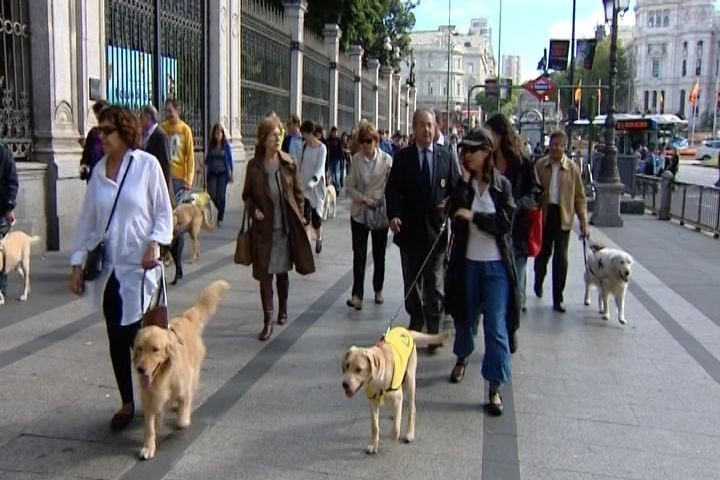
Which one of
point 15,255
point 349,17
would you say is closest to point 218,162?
point 15,255

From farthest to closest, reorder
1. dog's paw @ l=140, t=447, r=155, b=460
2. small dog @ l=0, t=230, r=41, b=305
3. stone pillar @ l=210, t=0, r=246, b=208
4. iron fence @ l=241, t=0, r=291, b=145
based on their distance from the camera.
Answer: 1. iron fence @ l=241, t=0, r=291, b=145
2. stone pillar @ l=210, t=0, r=246, b=208
3. small dog @ l=0, t=230, r=41, b=305
4. dog's paw @ l=140, t=447, r=155, b=460

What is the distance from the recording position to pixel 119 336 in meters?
4.34

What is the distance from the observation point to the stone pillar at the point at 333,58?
23750mm

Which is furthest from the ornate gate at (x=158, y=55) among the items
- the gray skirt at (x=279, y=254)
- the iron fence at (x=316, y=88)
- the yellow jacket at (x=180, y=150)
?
the iron fence at (x=316, y=88)

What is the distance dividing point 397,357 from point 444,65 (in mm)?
122033

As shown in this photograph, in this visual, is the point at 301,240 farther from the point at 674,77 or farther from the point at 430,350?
the point at 674,77

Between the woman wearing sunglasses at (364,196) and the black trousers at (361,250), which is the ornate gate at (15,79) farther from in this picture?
the black trousers at (361,250)

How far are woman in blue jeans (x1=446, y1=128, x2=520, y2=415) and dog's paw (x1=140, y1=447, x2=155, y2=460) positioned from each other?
2184 millimetres

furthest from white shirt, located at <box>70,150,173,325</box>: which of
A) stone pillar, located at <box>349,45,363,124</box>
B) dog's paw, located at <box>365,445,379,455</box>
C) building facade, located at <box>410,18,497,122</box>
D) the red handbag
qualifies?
building facade, located at <box>410,18,497,122</box>

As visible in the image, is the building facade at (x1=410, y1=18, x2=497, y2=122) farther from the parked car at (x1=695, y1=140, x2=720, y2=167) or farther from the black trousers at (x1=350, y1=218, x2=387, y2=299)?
the black trousers at (x1=350, y1=218, x2=387, y2=299)

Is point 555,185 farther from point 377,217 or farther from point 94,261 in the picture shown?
point 94,261

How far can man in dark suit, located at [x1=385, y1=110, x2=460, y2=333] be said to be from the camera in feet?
20.0

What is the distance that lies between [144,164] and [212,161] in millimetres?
8820

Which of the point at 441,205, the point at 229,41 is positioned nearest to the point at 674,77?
the point at 229,41
